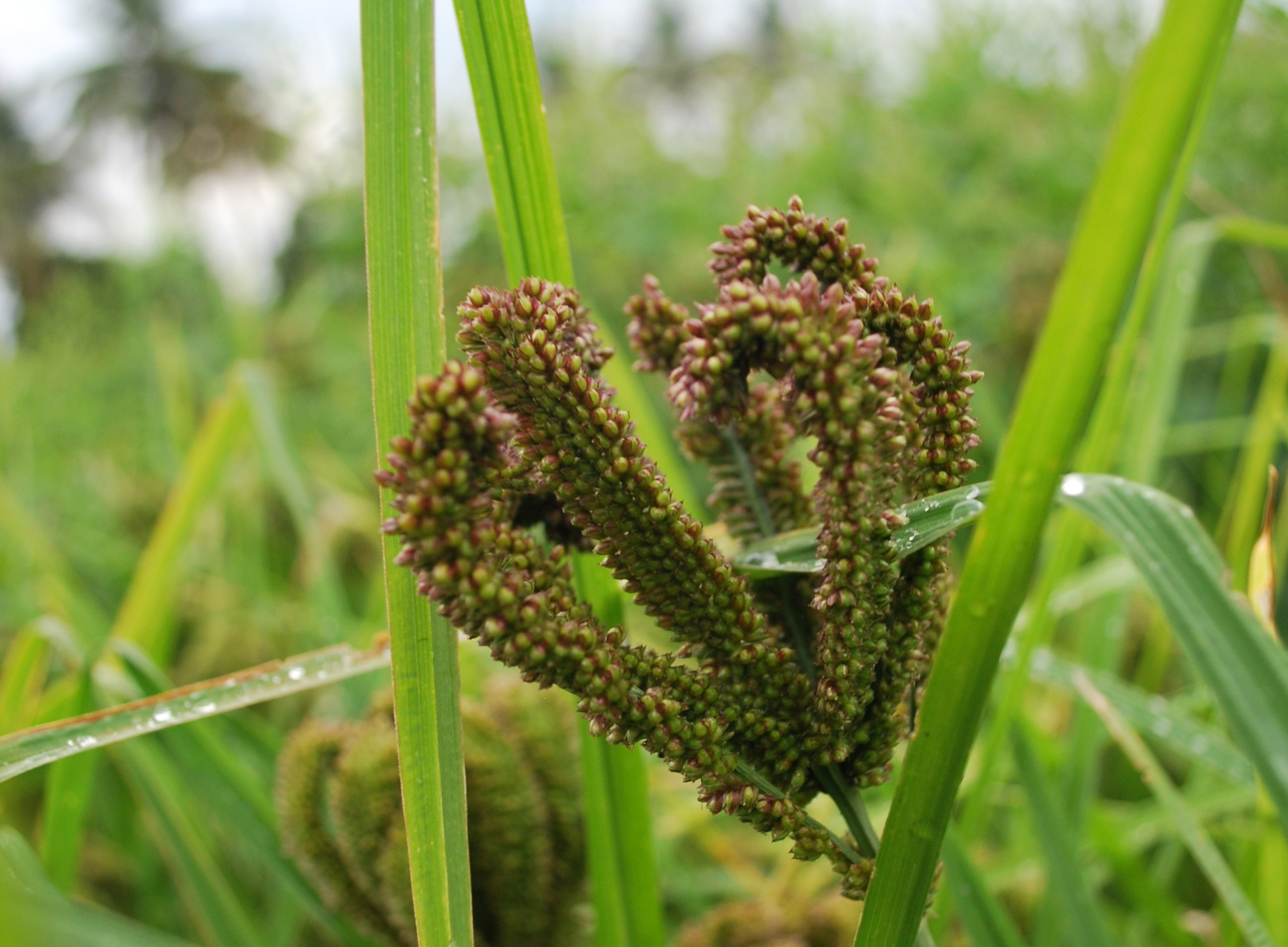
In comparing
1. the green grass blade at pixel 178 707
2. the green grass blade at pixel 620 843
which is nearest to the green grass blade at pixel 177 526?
the green grass blade at pixel 178 707

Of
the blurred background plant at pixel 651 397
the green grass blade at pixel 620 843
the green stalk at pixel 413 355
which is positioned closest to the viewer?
the green stalk at pixel 413 355

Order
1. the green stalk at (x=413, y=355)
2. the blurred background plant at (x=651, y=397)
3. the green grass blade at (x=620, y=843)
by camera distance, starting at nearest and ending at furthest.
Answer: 1. the green stalk at (x=413, y=355)
2. the green grass blade at (x=620, y=843)
3. the blurred background plant at (x=651, y=397)

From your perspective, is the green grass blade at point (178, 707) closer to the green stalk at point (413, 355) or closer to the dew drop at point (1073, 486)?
the green stalk at point (413, 355)

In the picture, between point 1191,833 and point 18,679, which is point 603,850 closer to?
point 1191,833

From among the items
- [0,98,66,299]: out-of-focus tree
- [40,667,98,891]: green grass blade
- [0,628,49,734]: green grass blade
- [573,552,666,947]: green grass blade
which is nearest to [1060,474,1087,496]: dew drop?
[573,552,666,947]: green grass blade

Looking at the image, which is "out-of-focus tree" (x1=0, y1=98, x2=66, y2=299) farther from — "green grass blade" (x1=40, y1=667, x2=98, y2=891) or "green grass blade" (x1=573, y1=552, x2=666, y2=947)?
"green grass blade" (x1=573, y1=552, x2=666, y2=947)

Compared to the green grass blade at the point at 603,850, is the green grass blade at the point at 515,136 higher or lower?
higher
